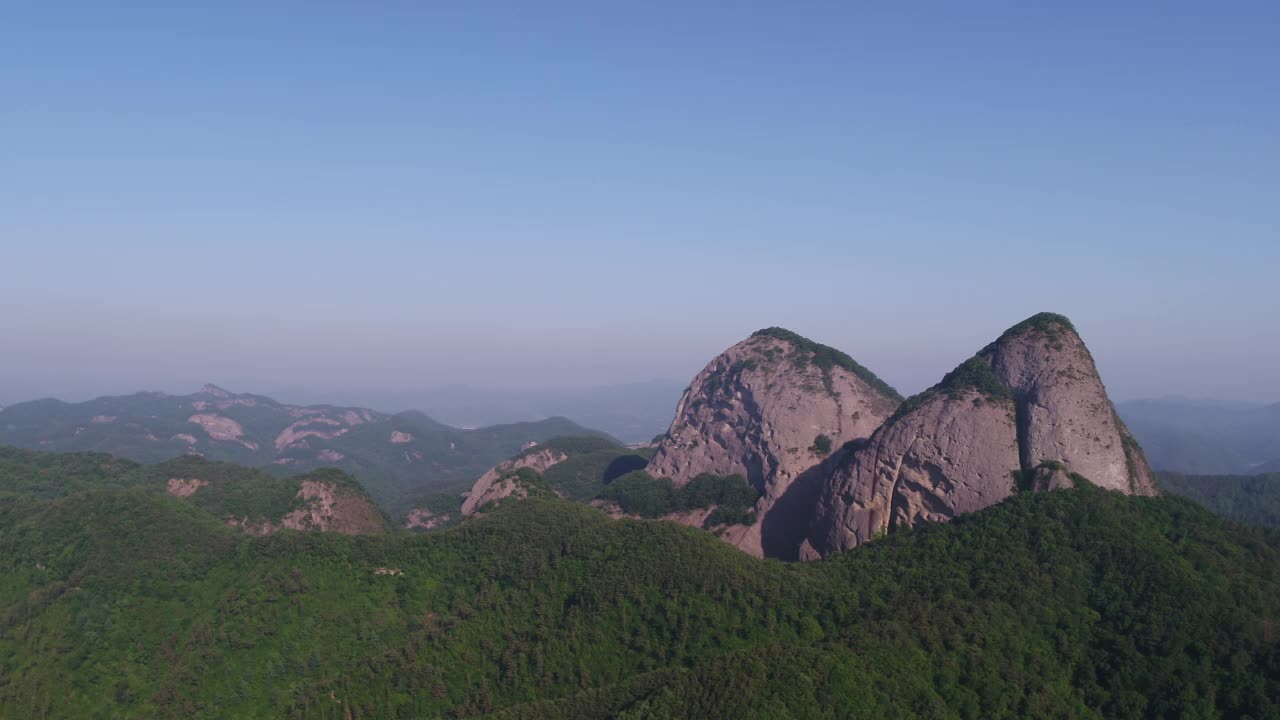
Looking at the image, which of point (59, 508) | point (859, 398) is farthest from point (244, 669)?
point (859, 398)

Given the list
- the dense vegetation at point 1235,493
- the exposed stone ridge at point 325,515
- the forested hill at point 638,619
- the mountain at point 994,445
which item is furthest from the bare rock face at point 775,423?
the dense vegetation at point 1235,493

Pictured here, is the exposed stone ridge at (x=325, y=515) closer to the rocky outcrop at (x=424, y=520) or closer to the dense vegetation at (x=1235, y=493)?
the rocky outcrop at (x=424, y=520)

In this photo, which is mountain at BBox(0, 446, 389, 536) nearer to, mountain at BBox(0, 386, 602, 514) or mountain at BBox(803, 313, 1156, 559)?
mountain at BBox(803, 313, 1156, 559)

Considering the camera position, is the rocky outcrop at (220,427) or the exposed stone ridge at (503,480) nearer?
the exposed stone ridge at (503,480)

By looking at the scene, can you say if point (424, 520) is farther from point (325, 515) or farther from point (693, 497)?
point (693, 497)

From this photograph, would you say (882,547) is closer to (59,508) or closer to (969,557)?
(969,557)

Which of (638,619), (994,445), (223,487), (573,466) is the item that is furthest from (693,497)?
(223,487)
